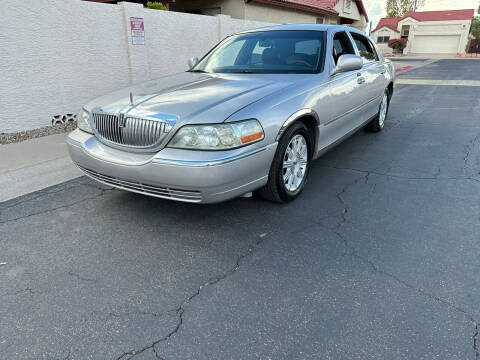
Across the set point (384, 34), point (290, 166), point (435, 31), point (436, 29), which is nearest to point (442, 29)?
point (436, 29)

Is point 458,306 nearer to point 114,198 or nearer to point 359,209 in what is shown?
point 359,209

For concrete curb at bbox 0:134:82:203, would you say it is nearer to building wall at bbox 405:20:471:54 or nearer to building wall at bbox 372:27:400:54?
building wall at bbox 405:20:471:54

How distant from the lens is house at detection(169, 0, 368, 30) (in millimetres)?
14422

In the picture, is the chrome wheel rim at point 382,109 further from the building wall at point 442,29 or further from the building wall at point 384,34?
the building wall at point 384,34

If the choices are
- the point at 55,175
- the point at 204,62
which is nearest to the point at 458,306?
the point at 204,62

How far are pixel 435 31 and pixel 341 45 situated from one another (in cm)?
5370

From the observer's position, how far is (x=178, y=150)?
283cm

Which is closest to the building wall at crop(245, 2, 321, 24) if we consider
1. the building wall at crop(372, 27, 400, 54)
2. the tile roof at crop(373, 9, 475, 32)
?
the building wall at crop(372, 27, 400, 54)

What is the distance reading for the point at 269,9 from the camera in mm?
15953

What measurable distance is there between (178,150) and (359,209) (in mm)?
1945

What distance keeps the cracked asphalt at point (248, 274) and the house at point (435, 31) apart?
5090 cm

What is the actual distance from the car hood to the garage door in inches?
2151

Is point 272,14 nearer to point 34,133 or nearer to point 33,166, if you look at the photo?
point 34,133

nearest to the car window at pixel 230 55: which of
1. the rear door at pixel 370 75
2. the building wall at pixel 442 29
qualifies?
the rear door at pixel 370 75
